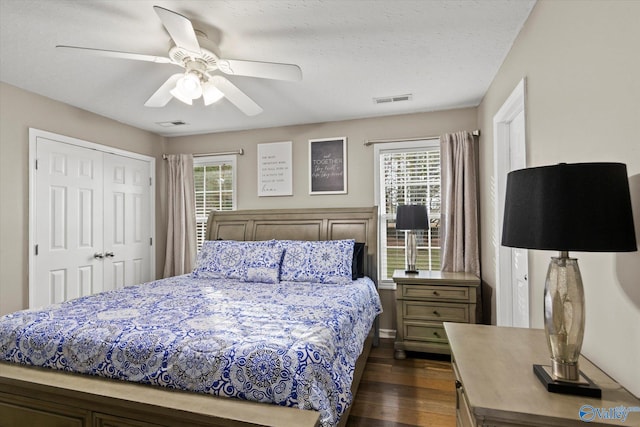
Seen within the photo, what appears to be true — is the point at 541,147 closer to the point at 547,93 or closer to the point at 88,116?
the point at 547,93

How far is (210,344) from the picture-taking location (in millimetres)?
1495

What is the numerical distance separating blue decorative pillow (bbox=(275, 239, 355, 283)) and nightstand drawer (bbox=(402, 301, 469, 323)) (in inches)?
26.6

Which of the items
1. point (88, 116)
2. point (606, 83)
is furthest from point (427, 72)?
point (88, 116)

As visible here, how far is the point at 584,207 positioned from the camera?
2.95 feet

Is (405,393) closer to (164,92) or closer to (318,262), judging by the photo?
(318,262)

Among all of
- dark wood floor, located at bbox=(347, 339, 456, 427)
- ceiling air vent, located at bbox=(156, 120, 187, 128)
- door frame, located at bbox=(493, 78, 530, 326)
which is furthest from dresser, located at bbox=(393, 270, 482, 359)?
ceiling air vent, located at bbox=(156, 120, 187, 128)

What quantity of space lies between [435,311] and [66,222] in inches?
148

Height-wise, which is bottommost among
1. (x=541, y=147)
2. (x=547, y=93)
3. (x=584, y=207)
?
(x=584, y=207)

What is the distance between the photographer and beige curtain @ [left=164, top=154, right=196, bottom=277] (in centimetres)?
434

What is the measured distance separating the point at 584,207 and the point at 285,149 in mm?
3523

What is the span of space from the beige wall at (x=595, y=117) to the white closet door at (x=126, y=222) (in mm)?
4117

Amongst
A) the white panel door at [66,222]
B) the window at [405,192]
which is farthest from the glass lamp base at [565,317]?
the white panel door at [66,222]

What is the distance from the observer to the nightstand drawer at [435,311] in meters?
3.03

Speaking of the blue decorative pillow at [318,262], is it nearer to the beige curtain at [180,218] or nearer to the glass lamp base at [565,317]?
the beige curtain at [180,218]
